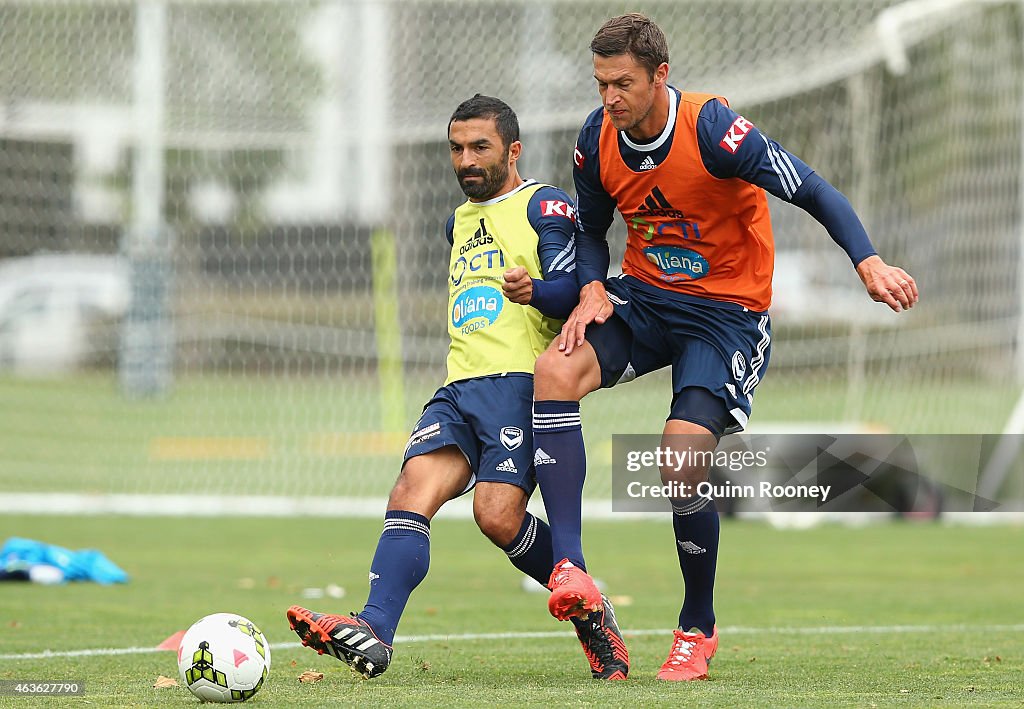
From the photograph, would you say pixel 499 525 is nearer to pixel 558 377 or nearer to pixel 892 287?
pixel 558 377

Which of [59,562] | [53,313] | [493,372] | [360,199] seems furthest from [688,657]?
[53,313]

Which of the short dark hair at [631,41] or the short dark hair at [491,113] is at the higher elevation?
the short dark hair at [631,41]

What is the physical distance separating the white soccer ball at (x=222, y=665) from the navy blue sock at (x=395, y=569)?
51 centimetres

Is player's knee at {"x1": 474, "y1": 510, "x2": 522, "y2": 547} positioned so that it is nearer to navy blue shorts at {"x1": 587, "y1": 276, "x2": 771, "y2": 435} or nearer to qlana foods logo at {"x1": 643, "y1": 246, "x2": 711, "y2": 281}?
navy blue shorts at {"x1": 587, "y1": 276, "x2": 771, "y2": 435}

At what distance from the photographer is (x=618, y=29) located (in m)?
4.94

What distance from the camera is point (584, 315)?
16.8 feet

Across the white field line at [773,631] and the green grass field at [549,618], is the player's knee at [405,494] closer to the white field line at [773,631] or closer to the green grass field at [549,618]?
the green grass field at [549,618]

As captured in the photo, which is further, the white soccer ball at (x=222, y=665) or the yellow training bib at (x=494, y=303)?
the yellow training bib at (x=494, y=303)

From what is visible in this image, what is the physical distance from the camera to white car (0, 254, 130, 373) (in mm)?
14797

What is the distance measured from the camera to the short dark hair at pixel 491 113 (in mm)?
5262

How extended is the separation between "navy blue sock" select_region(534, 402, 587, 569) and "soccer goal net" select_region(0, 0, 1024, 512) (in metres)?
7.08

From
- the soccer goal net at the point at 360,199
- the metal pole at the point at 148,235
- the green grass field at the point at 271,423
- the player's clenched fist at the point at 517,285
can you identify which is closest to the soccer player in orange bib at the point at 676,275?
the player's clenched fist at the point at 517,285

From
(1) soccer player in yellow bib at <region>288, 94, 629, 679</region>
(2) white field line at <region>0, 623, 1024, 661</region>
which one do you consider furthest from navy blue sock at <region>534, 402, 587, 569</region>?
(2) white field line at <region>0, 623, 1024, 661</region>

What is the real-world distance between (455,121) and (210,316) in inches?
383
